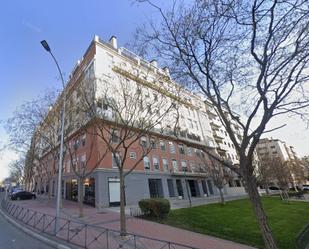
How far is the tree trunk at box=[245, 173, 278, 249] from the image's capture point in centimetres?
636

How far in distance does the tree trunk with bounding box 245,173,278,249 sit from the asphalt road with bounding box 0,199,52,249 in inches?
329

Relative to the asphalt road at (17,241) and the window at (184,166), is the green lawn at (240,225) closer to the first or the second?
the asphalt road at (17,241)

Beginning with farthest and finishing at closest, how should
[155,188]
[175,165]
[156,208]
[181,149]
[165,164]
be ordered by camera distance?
[181,149], [175,165], [165,164], [155,188], [156,208]

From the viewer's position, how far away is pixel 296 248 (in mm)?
10953

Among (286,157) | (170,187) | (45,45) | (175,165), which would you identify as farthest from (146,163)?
(286,157)

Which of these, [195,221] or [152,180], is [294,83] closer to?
[195,221]

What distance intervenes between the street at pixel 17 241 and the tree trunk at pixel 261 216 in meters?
8.36

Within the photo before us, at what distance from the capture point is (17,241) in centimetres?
1005

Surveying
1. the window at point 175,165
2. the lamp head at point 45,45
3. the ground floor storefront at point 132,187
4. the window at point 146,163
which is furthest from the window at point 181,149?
the lamp head at point 45,45

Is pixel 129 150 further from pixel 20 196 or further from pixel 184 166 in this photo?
pixel 20 196

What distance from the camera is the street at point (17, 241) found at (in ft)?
30.2

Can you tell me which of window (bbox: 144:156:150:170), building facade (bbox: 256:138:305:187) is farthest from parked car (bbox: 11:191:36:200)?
building facade (bbox: 256:138:305:187)

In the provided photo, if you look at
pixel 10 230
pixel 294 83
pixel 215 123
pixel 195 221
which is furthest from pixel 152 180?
pixel 215 123

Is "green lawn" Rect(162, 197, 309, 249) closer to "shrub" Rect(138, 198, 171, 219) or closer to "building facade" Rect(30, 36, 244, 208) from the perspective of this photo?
"shrub" Rect(138, 198, 171, 219)
